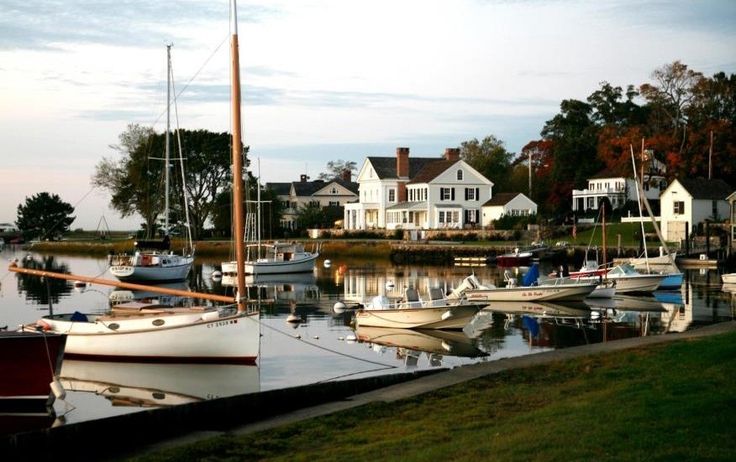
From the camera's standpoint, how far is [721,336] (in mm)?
24047

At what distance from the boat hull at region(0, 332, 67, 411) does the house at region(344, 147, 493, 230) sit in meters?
87.8

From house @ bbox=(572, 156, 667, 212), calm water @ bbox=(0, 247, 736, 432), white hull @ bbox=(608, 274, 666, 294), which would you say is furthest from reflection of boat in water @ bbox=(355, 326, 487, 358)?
house @ bbox=(572, 156, 667, 212)

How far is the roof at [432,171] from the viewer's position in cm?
10881

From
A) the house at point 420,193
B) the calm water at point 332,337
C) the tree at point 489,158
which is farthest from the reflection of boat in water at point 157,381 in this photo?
the tree at point 489,158

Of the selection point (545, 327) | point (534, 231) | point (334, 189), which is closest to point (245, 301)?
point (545, 327)

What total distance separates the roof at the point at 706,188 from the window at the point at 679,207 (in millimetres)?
1453

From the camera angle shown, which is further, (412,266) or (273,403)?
(412,266)

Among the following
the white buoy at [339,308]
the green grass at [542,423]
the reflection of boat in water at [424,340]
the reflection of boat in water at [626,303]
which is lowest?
the reflection of boat in water at [626,303]

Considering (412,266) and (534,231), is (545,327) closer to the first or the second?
(412,266)

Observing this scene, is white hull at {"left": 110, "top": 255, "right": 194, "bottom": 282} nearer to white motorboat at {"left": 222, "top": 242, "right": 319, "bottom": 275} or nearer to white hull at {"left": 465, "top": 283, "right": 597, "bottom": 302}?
white motorboat at {"left": 222, "top": 242, "right": 319, "bottom": 275}

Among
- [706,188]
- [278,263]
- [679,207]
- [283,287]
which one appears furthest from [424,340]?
[706,188]

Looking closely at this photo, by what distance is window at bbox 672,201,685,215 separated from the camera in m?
88.2

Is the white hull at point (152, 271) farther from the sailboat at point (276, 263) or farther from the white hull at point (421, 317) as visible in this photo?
the white hull at point (421, 317)

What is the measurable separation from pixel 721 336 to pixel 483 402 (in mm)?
9634
